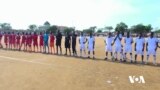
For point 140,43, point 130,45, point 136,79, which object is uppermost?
point 140,43

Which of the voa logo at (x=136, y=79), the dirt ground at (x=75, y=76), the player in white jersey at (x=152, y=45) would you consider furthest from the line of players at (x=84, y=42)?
the voa logo at (x=136, y=79)

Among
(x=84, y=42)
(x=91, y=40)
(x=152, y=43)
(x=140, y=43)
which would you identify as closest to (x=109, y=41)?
(x=91, y=40)

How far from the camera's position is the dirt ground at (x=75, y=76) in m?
13.5

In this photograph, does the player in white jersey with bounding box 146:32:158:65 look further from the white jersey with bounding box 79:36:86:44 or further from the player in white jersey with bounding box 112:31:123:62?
the white jersey with bounding box 79:36:86:44

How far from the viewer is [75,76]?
51.0 feet

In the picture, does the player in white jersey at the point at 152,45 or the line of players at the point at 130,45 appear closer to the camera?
the player in white jersey at the point at 152,45

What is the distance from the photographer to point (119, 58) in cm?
2150

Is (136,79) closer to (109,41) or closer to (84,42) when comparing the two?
(109,41)

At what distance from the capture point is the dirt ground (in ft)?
44.4

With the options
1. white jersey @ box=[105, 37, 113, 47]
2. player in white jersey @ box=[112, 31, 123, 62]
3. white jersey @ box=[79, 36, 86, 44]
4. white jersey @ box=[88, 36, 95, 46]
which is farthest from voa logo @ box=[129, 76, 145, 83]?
white jersey @ box=[79, 36, 86, 44]

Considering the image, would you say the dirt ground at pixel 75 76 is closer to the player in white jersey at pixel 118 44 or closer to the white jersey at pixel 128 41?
the white jersey at pixel 128 41

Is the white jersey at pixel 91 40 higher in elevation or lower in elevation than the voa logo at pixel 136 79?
higher

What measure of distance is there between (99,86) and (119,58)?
829cm

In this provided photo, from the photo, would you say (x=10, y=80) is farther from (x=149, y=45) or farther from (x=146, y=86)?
(x=149, y=45)
